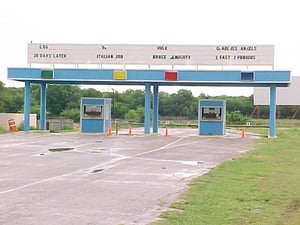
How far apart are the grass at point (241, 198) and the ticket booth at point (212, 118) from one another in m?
25.1

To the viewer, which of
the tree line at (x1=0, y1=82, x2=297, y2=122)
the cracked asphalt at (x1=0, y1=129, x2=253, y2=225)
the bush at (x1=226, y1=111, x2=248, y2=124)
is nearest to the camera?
the cracked asphalt at (x1=0, y1=129, x2=253, y2=225)

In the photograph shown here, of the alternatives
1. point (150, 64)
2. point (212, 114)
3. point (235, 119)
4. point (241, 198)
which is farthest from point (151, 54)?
point (235, 119)

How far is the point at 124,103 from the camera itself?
97812mm

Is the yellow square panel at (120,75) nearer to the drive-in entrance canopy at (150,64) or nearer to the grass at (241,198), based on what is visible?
the drive-in entrance canopy at (150,64)

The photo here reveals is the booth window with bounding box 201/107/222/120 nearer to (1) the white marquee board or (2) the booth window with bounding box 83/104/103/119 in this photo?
(2) the booth window with bounding box 83/104/103/119

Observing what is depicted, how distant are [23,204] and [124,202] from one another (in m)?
1.88

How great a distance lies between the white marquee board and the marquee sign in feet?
140

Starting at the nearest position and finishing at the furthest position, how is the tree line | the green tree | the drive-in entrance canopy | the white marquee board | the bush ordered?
the drive-in entrance canopy
the bush
the tree line
the white marquee board
the green tree

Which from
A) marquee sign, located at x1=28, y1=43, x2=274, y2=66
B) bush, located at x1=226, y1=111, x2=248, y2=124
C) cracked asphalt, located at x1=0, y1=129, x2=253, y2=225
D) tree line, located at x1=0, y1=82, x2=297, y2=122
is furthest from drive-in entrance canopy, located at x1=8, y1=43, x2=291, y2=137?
bush, located at x1=226, y1=111, x2=248, y2=124

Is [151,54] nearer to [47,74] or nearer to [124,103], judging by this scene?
[47,74]

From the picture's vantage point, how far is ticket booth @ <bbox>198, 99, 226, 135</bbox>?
45.2m

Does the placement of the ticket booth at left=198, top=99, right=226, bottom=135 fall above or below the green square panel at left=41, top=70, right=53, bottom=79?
below

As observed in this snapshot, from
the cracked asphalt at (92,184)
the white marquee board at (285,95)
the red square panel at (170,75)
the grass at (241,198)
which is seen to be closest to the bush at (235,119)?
the white marquee board at (285,95)

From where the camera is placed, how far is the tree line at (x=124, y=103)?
85.1m
